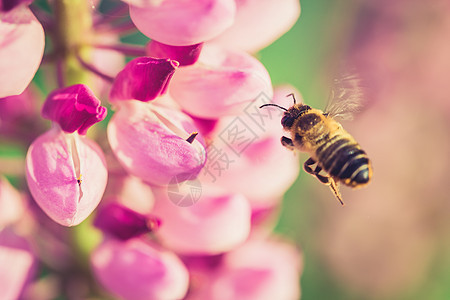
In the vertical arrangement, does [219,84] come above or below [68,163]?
above

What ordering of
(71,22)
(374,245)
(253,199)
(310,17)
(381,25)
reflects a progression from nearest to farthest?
(71,22), (253,199), (310,17), (374,245), (381,25)

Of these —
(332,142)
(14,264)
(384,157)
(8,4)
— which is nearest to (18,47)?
(8,4)

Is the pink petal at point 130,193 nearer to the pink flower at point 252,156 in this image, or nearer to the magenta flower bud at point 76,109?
the pink flower at point 252,156

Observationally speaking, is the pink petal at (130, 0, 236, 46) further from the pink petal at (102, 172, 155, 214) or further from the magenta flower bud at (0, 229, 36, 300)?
the magenta flower bud at (0, 229, 36, 300)

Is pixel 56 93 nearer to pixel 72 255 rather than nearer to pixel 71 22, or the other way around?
pixel 71 22

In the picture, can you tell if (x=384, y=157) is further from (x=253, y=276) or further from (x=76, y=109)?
(x=76, y=109)

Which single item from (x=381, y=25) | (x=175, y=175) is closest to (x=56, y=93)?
(x=175, y=175)
